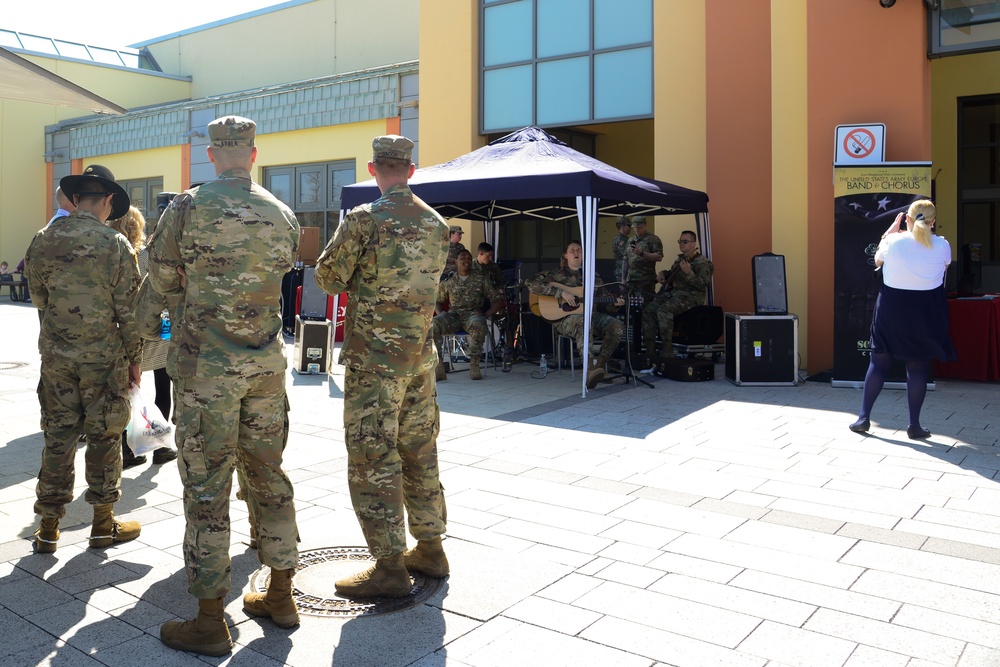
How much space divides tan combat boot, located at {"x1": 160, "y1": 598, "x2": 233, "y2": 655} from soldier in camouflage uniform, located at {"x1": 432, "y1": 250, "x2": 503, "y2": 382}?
6.67 meters

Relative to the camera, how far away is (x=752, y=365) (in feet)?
30.5

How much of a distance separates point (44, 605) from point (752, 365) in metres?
7.40

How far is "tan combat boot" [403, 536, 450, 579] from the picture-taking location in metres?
3.78

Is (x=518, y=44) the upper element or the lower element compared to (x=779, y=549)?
upper

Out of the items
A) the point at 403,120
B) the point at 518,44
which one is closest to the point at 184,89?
the point at 403,120

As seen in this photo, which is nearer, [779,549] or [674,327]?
[779,549]

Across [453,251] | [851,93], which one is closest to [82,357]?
[453,251]

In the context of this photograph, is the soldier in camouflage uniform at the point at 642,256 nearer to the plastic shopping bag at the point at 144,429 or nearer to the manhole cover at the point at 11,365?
the plastic shopping bag at the point at 144,429

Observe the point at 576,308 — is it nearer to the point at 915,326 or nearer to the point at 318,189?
the point at 915,326

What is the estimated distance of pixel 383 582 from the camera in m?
3.54

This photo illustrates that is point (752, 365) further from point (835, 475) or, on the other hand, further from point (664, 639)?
point (664, 639)

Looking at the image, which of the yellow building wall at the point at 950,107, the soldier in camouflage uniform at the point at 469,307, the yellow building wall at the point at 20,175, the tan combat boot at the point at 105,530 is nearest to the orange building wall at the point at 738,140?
the yellow building wall at the point at 950,107

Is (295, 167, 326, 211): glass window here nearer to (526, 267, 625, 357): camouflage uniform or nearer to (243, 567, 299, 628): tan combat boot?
(526, 267, 625, 357): camouflage uniform

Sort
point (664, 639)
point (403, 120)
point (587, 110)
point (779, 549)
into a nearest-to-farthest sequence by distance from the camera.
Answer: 1. point (664, 639)
2. point (779, 549)
3. point (587, 110)
4. point (403, 120)
